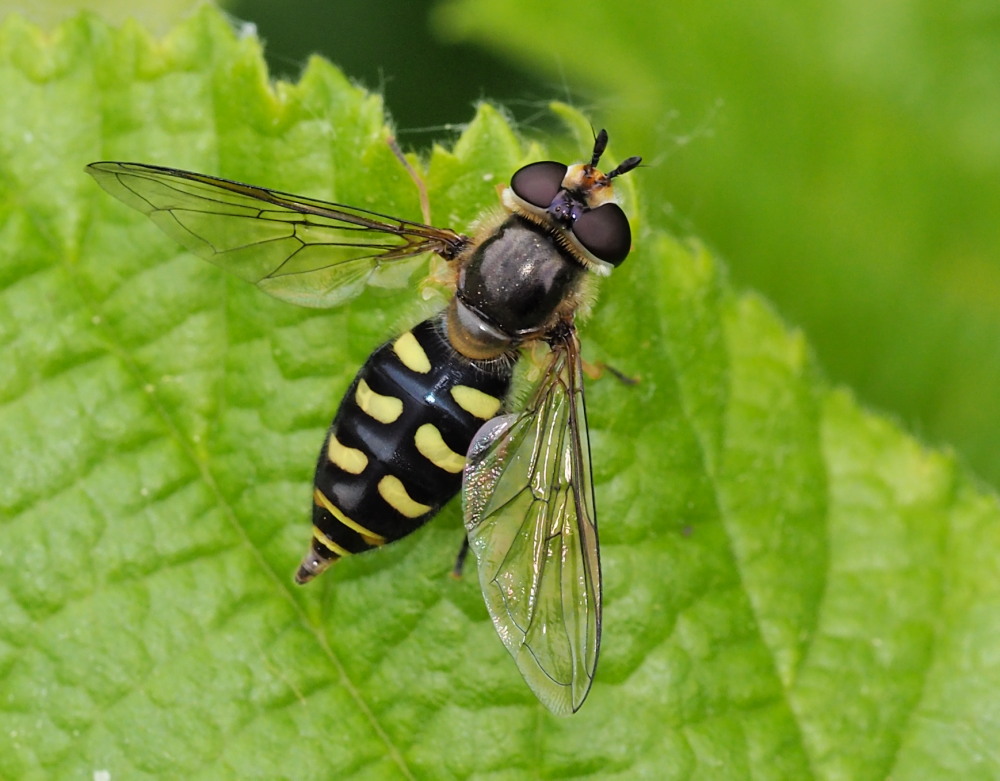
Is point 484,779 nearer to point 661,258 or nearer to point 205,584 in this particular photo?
point 205,584

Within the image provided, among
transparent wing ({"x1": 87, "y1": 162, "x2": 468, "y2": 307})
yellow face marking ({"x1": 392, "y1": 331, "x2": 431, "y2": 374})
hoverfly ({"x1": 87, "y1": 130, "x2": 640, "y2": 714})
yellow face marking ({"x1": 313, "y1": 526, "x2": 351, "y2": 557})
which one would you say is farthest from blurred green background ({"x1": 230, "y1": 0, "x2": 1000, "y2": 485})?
yellow face marking ({"x1": 313, "y1": 526, "x2": 351, "y2": 557})

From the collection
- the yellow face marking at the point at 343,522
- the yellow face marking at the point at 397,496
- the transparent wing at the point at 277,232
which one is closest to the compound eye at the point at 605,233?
the transparent wing at the point at 277,232

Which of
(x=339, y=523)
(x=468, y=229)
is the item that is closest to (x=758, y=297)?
(x=468, y=229)

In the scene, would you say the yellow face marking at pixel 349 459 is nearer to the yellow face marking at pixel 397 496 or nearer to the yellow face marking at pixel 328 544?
the yellow face marking at pixel 397 496

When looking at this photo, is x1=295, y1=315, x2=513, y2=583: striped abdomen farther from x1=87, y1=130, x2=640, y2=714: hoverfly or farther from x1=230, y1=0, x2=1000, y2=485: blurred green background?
x1=230, y1=0, x2=1000, y2=485: blurred green background

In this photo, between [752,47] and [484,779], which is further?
[752,47]

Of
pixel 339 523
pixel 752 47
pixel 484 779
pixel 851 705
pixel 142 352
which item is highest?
pixel 752 47

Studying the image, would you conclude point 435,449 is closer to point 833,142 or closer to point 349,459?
point 349,459

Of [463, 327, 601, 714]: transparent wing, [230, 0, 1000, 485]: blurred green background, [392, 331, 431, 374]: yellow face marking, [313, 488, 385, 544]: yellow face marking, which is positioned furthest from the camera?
[230, 0, 1000, 485]: blurred green background
